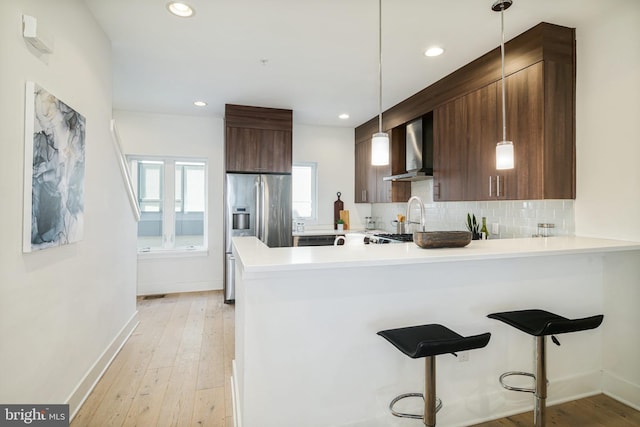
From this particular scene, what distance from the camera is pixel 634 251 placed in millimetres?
2166

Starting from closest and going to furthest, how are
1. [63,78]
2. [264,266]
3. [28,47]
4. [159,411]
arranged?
1. [264,266]
2. [28,47]
3. [63,78]
4. [159,411]

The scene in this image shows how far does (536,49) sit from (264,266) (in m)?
2.52

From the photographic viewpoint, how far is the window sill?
4672 millimetres

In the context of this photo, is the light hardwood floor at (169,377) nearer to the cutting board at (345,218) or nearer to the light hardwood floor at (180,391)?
the light hardwood floor at (180,391)

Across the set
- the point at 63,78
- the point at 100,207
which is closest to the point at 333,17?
the point at 63,78

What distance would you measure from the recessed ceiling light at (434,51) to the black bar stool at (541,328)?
2144 mm

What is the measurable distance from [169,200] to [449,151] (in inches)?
152

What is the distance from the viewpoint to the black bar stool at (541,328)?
161cm

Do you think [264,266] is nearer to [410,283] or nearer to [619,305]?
[410,283]

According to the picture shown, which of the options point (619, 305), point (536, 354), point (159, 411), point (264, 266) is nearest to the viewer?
point (264, 266)

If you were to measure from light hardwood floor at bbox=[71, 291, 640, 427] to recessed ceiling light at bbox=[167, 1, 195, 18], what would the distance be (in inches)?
104

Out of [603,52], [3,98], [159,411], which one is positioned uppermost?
[603,52]

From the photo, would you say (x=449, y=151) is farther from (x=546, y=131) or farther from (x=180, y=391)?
(x=180, y=391)

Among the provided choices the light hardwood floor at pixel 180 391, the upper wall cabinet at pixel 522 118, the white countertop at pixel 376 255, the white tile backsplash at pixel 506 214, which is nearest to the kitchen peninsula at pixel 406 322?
the white countertop at pixel 376 255
